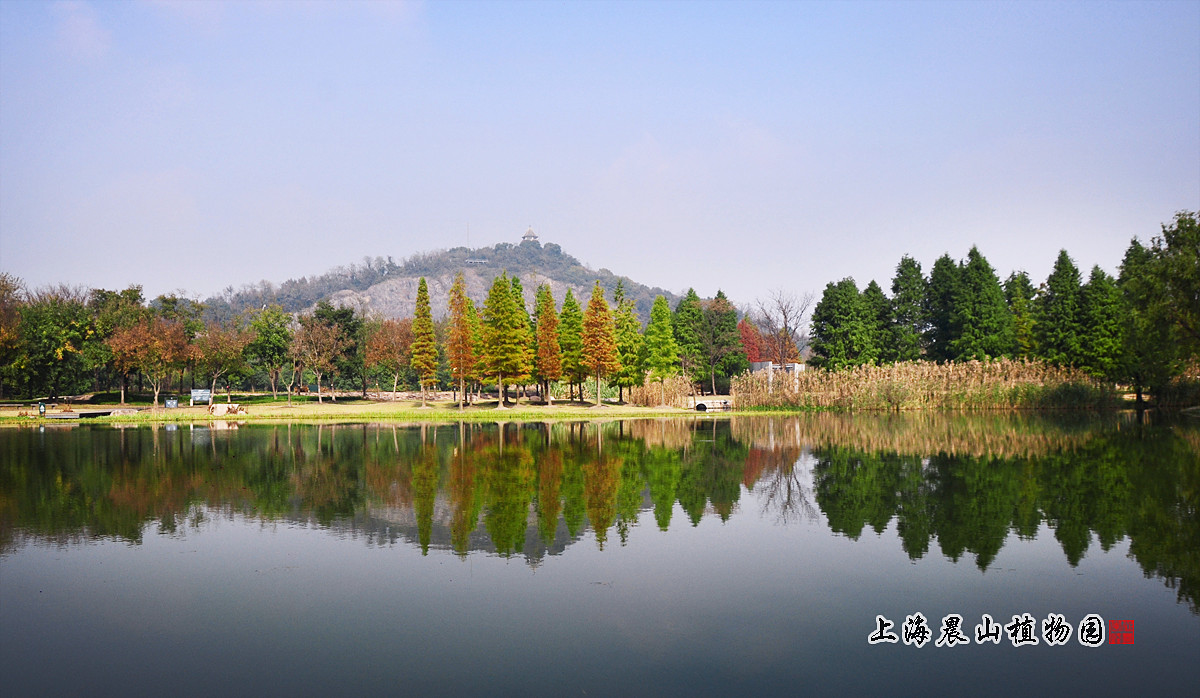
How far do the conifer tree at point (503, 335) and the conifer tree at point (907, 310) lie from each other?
3381 centimetres

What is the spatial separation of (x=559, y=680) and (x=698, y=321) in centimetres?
7295

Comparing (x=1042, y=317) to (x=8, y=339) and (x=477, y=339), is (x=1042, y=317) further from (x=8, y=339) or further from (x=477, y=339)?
(x=8, y=339)

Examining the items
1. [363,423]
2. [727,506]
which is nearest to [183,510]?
[727,506]

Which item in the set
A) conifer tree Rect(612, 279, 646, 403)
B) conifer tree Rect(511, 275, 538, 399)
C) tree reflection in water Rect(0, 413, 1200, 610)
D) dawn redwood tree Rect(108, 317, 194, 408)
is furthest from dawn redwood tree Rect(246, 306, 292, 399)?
tree reflection in water Rect(0, 413, 1200, 610)

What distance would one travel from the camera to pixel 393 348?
77875 millimetres

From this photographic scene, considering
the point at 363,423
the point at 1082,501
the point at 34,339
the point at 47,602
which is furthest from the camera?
the point at 34,339

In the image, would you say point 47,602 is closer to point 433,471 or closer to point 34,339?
point 433,471

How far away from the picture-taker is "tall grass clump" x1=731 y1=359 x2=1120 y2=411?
49.8m

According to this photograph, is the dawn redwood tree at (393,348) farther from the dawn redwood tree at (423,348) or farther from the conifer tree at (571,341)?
the conifer tree at (571,341)

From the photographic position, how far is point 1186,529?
13.6 m

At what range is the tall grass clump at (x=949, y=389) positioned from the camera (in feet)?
163

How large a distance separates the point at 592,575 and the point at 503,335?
169 ft

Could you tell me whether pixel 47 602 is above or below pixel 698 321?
below

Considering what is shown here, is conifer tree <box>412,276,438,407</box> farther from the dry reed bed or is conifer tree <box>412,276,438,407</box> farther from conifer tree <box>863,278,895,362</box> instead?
conifer tree <box>863,278,895,362</box>
